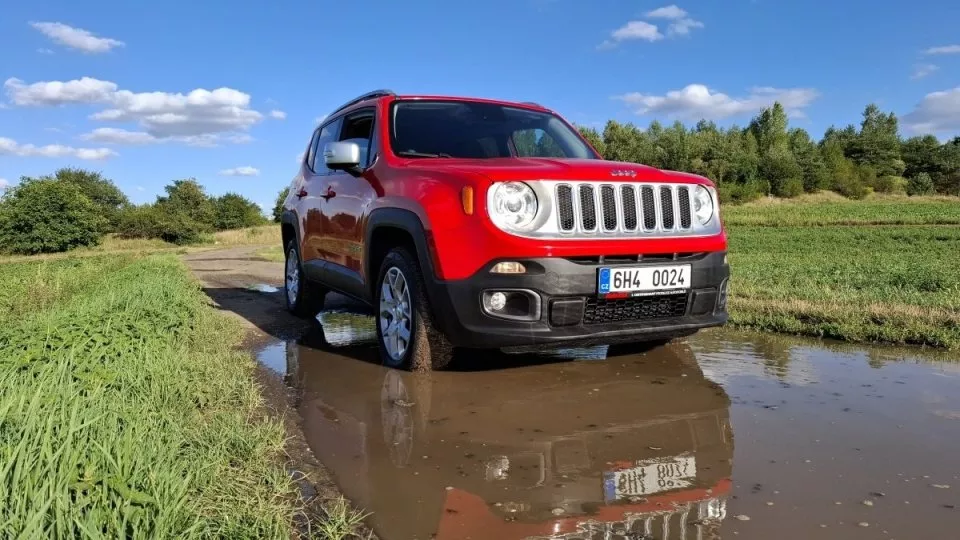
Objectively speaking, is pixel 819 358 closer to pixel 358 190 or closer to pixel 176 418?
pixel 358 190

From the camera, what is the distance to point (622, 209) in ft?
12.3

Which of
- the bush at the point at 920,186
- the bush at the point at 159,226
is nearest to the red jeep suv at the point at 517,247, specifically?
the bush at the point at 159,226

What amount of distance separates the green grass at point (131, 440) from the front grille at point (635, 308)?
1.77 metres

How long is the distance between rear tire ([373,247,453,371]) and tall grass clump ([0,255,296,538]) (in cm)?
91

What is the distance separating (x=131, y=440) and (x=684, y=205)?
319 cm

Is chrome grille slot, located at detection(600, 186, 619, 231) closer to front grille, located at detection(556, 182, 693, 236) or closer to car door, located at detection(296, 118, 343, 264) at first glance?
front grille, located at detection(556, 182, 693, 236)

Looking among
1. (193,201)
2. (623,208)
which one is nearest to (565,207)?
(623,208)

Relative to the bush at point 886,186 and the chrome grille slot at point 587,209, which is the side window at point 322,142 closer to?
the chrome grille slot at point 587,209

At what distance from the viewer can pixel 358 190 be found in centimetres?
483

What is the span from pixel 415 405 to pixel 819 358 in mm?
2696

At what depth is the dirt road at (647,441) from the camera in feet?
7.03

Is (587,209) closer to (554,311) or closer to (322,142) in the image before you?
(554,311)

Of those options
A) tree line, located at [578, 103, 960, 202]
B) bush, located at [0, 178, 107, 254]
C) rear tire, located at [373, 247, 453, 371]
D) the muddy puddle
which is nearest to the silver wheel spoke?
rear tire, located at [373, 247, 453, 371]

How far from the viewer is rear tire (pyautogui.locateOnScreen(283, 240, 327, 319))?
648 centimetres
